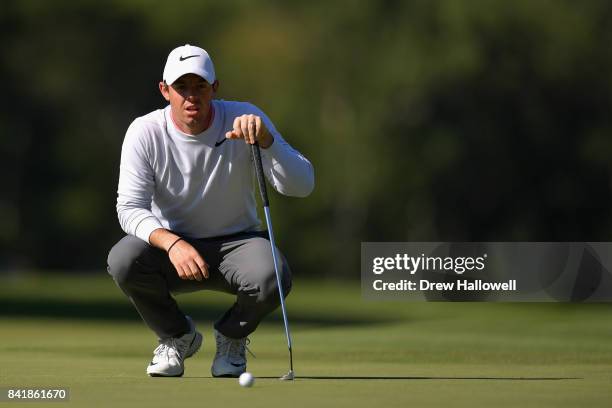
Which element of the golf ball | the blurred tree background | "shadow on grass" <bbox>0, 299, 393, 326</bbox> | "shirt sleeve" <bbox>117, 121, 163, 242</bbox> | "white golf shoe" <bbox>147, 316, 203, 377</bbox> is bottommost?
the golf ball

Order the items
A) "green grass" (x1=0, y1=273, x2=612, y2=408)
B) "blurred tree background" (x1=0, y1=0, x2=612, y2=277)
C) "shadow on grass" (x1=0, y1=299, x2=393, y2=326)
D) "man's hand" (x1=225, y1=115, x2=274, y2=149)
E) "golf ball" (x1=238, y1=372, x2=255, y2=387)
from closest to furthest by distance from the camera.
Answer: "green grass" (x1=0, y1=273, x2=612, y2=408)
"golf ball" (x1=238, y1=372, x2=255, y2=387)
"man's hand" (x1=225, y1=115, x2=274, y2=149)
"shadow on grass" (x1=0, y1=299, x2=393, y2=326)
"blurred tree background" (x1=0, y1=0, x2=612, y2=277)

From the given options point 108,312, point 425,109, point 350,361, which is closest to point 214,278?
point 350,361

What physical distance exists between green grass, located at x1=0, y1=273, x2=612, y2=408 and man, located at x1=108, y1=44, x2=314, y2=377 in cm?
26

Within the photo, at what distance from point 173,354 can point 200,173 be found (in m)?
0.90

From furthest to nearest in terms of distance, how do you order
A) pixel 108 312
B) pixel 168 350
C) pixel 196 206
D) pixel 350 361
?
pixel 108 312 < pixel 350 361 < pixel 196 206 < pixel 168 350

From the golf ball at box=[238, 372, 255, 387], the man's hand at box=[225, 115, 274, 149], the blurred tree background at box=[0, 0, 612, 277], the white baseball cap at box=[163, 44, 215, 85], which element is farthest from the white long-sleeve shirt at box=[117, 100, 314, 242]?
the blurred tree background at box=[0, 0, 612, 277]

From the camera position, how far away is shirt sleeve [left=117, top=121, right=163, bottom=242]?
7.20 meters

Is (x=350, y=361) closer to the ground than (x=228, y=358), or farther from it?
farther from it

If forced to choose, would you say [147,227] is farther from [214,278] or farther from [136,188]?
[214,278]

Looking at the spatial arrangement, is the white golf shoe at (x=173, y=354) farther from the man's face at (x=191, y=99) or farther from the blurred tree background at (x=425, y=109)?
the blurred tree background at (x=425, y=109)

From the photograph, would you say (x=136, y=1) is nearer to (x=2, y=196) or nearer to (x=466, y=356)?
(x=2, y=196)

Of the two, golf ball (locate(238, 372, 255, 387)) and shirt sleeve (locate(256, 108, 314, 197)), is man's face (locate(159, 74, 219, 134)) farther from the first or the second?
golf ball (locate(238, 372, 255, 387))

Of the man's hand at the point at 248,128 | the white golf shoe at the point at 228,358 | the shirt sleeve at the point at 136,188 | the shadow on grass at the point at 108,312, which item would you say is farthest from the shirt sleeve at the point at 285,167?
the shadow on grass at the point at 108,312

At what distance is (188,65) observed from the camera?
7207 mm
